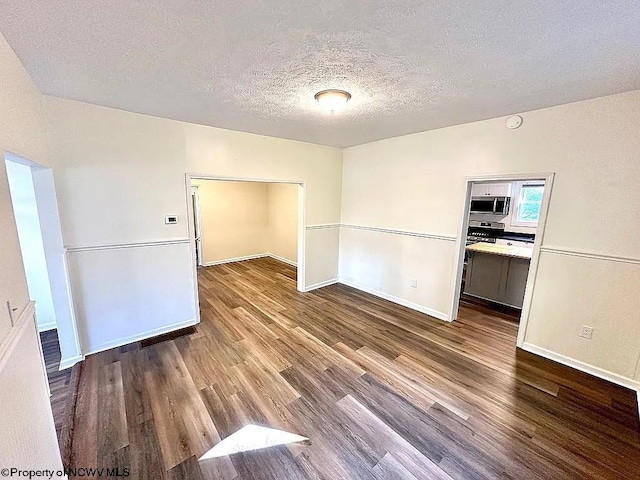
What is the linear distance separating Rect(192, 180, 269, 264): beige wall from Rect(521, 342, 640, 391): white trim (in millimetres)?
5800

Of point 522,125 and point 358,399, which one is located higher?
point 522,125

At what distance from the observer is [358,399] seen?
218cm

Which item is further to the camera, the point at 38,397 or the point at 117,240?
the point at 117,240

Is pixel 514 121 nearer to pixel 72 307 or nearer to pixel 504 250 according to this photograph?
pixel 504 250

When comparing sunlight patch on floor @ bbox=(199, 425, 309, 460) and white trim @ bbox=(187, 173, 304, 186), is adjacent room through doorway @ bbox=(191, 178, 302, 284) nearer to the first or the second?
white trim @ bbox=(187, 173, 304, 186)

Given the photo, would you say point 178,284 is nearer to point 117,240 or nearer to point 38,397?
point 117,240

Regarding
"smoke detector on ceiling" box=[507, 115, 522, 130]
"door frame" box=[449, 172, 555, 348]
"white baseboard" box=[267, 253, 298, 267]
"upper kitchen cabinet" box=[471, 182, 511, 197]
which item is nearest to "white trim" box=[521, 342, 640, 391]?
"door frame" box=[449, 172, 555, 348]

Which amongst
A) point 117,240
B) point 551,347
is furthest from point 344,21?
point 551,347

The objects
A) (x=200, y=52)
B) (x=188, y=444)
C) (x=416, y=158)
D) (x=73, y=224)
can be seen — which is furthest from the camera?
(x=416, y=158)

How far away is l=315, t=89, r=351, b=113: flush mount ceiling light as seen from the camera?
6.97 ft

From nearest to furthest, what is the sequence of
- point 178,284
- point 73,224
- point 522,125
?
point 73,224 < point 522,125 < point 178,284

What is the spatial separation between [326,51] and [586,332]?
3396 millimetres

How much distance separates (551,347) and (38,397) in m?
4.18

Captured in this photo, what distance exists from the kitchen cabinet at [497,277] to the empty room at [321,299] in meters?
0.04
